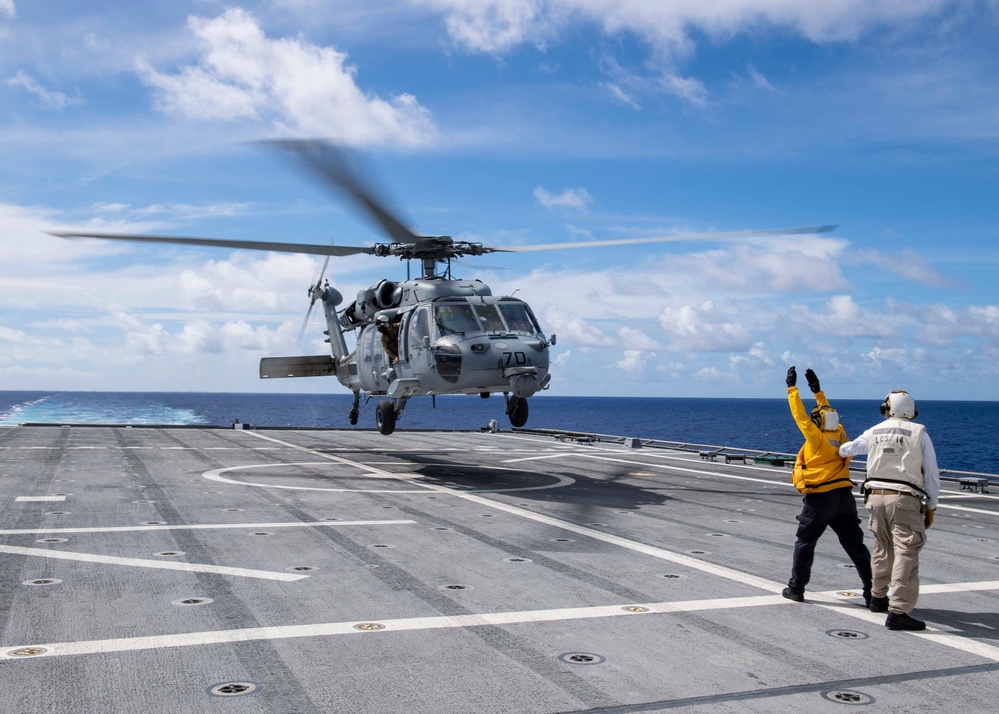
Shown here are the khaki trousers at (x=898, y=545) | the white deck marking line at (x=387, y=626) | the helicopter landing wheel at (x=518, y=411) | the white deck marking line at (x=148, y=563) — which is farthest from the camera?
the helicopter landing wheel at (x=518, y=411)

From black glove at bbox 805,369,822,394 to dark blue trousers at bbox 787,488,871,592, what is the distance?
3.48 feet

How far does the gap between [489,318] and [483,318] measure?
0.15 metres

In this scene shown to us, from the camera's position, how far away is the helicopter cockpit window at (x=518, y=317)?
18984 mm

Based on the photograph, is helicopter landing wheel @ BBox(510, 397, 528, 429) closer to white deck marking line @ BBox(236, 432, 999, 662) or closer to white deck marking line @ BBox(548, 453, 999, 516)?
white deck marking line @ BBox(236, 432, 999, 662)

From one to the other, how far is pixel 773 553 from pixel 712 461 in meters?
16.5

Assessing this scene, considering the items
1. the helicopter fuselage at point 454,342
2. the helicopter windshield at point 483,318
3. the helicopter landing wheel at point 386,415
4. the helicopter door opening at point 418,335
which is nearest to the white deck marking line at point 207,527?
the helicopter fuselage at point 454,342

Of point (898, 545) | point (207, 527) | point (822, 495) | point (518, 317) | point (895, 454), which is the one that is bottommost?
point (207, 527)

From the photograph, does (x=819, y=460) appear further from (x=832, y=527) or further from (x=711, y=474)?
(x=711, y=474)

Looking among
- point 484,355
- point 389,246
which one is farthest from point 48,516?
point 389,246

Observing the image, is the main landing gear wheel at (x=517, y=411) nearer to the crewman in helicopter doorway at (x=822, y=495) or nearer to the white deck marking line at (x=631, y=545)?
the white deck marking line at (x=631, y=545)

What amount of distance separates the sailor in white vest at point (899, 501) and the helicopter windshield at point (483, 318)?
1139 centimetres

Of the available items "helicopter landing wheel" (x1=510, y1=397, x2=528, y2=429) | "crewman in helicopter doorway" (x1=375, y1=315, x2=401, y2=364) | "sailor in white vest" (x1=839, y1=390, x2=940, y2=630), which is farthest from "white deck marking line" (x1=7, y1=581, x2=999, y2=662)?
"crewman in helicopter doorway" (x1=375, y1=315, x2=401, y2=364)

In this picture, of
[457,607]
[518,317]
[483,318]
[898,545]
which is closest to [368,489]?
[483,318]

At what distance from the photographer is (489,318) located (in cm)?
1883
